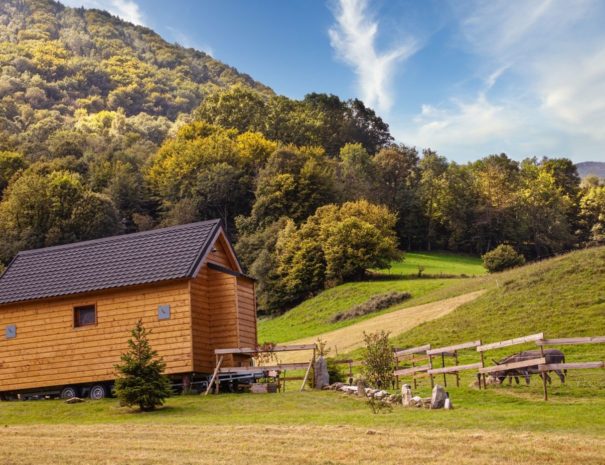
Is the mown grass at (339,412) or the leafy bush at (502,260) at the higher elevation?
the leafy bush at (502,260)

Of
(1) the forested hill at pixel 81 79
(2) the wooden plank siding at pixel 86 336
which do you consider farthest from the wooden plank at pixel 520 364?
(1) the forested hill at pixel 81 79

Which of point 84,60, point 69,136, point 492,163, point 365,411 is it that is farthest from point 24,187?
point 84,60

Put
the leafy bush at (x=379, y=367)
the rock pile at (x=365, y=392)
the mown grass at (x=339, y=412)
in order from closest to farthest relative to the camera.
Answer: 1. the mown grass at (x=339, y=412)
2. the rock pile at (x=365, y=392)
3. the leafy bush at (x=379, y=367)

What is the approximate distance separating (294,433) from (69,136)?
3720 inches

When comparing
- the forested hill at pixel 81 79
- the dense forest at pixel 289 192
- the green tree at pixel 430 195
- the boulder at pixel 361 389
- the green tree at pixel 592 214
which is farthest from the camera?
the forested hill at pixel 81 79

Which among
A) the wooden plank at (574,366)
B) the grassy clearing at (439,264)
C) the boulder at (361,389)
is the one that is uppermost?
the grassy clearing at (439,264)

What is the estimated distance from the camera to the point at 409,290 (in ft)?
193

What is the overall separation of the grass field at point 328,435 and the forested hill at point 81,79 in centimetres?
10574

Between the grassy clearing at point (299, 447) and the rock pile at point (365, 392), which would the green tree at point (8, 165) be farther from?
the grassy clearing at point (299, 447)

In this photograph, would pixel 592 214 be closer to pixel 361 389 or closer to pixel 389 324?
pixel 389 324

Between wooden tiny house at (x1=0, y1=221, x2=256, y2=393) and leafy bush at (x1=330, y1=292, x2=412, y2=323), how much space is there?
82.8ft

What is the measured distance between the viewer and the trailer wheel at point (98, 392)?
29.8 metres

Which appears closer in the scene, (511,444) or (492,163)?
(511,444)

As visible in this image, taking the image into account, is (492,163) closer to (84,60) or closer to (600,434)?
(600,434)
